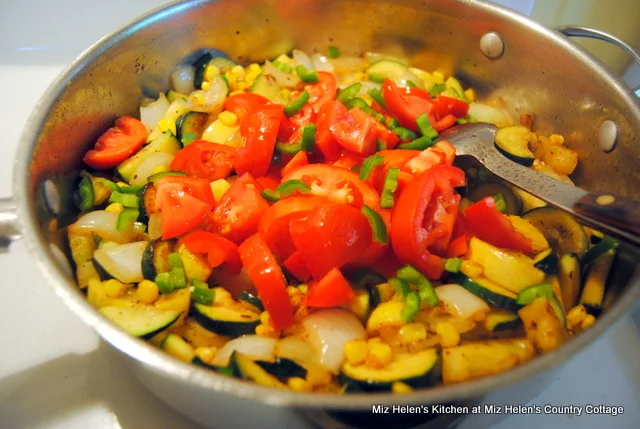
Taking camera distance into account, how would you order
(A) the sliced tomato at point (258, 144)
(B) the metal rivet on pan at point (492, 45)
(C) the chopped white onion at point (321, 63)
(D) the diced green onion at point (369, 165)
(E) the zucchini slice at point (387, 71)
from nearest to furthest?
1. (D) the diced green onion at point (369, 165)
2. (A) the sliced tomato at point (258, 144)
3. (B) the metal rivet on pan at point (492, 45)
4. (E) the zucchini slice at point (387, 71)
5. (C) the chopped white onion at point (321, 63)

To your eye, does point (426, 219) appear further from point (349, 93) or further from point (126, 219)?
point (126, 219)

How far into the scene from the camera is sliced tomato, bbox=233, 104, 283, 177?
176 cm

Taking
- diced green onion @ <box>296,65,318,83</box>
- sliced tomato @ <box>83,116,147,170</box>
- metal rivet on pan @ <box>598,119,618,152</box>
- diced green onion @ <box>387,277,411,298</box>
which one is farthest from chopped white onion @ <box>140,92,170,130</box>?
metal rivet on pan @ <box>598,119,618,152</box>

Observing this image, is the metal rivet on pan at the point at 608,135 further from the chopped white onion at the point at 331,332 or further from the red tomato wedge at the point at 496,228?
the chopped white onion at the point at 331,332

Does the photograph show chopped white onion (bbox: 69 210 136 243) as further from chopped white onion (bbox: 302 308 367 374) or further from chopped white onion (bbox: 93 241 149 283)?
Answer: chopped white onion (bbox: 302 308 367 374)

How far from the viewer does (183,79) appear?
2141 mm

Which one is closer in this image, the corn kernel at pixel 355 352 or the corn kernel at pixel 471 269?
the corn kernel at pixel 355 352

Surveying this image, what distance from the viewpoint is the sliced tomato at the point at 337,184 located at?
1551mm

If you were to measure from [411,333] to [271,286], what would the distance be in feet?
1.24

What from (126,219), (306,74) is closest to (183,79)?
(306,74)

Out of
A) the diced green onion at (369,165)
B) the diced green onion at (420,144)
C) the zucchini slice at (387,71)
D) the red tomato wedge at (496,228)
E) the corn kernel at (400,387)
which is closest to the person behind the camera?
the corn kernel at (400,387)

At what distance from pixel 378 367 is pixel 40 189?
1.03 m

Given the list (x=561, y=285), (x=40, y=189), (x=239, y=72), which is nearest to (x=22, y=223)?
(x=40, y=189)

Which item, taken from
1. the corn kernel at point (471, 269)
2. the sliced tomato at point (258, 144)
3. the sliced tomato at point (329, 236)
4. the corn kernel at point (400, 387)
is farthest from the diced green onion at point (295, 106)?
the corn kernel at point (400, 387)
